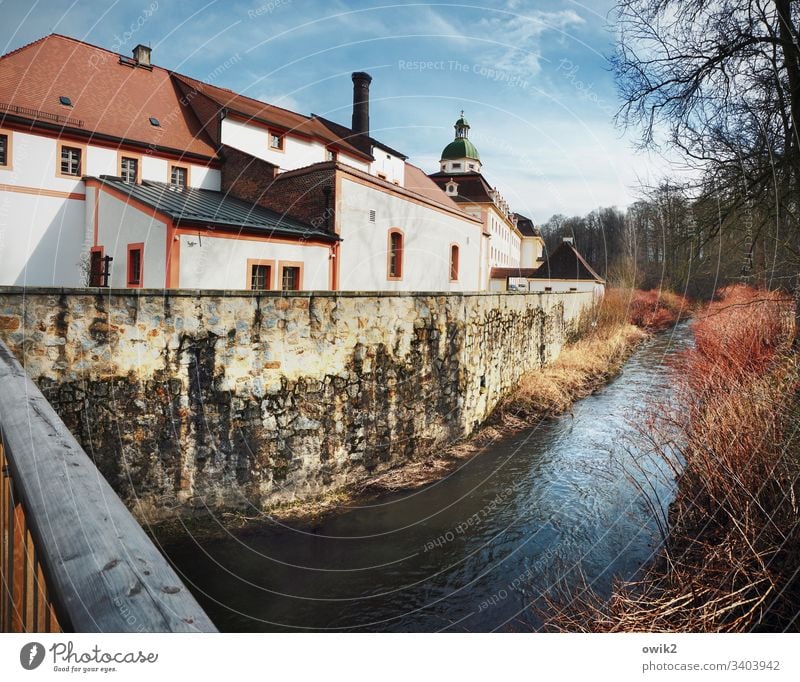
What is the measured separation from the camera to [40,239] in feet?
54.2

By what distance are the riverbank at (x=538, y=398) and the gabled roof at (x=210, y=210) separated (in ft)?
26.0

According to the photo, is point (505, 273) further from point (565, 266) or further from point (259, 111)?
point (259, 111)

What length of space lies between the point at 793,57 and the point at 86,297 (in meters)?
8.92

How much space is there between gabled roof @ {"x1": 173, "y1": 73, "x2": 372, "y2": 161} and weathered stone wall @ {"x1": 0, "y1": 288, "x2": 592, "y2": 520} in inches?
586

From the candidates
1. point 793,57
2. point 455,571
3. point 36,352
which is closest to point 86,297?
point 36,352

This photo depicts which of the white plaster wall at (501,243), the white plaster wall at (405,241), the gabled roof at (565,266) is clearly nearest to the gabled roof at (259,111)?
the white plaster wall at (405,241)

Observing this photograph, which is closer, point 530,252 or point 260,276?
point 260,276

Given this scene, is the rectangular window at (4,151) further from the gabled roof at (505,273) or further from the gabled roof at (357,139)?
the gabled roof at (505,273)

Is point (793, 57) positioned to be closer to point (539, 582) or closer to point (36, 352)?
point (539, 582)

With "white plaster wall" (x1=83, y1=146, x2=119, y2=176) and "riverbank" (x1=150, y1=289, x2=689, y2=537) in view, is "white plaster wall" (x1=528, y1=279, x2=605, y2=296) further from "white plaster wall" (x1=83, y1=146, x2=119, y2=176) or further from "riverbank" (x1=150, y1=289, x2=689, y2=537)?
"white plaster wall" (x1=83, y1=146, x2=119, y2=176)

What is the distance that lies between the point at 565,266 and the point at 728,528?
1355 inches

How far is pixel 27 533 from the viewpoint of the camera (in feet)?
4.80

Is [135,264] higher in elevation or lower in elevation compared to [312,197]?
lower

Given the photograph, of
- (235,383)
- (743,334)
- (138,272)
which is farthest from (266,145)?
(743,334)
